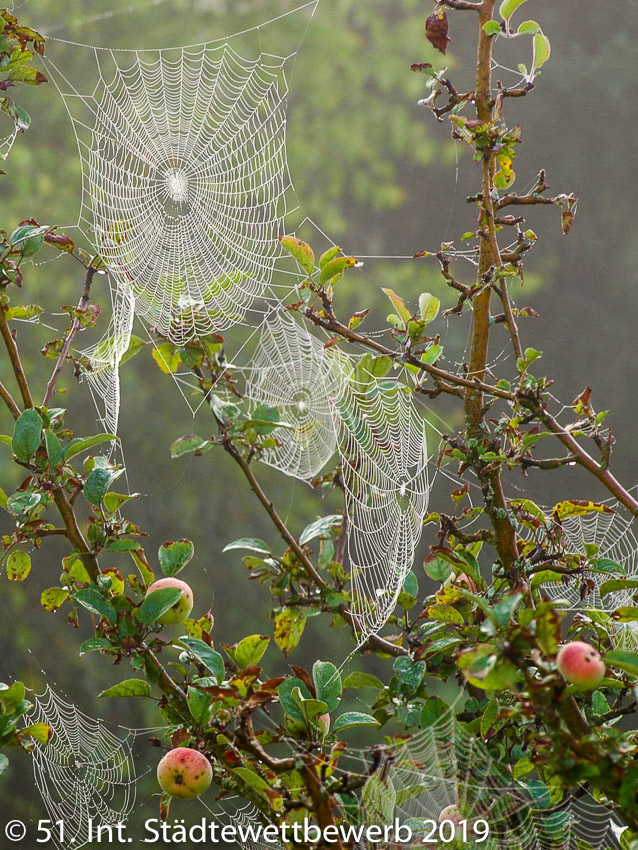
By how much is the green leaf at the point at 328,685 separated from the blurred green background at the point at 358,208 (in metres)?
1.01

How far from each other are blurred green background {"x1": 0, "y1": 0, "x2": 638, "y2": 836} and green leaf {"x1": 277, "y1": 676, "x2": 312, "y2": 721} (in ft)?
3.34

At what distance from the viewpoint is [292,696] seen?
50cm

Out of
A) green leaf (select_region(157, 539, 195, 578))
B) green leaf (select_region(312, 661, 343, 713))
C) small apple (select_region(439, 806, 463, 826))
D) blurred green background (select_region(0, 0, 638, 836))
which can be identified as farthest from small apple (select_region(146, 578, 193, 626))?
blurred green background (select_region(0, 0, 638, 836))

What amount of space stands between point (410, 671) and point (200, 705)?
0.48ft

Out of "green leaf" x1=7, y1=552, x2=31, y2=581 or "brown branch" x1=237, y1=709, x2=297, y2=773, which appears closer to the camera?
"brown branch" x1=237, y1=709, x2=297, y2=773

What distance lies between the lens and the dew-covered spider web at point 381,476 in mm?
716

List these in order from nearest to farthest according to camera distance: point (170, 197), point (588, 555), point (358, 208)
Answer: point (588, 555) → point (170, 197) → point (358, 208)

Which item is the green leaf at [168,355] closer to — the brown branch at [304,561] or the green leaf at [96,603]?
the brown branch at [304,561]

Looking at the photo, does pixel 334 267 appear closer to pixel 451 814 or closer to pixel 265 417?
pixel 265 417

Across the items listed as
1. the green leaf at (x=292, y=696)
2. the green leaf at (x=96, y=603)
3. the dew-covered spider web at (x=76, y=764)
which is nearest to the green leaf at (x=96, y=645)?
the green leaf at (x=96, y=603)

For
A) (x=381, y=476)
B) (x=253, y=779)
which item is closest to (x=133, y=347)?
(x=381, y=476)

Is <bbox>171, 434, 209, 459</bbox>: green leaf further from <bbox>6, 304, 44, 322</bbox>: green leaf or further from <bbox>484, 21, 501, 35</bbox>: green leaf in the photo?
<bbox>484, 21, 501, 35</bbox>: green leaf

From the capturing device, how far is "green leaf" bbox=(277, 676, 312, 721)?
1.65ft

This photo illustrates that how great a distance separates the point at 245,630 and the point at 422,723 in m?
1.04
